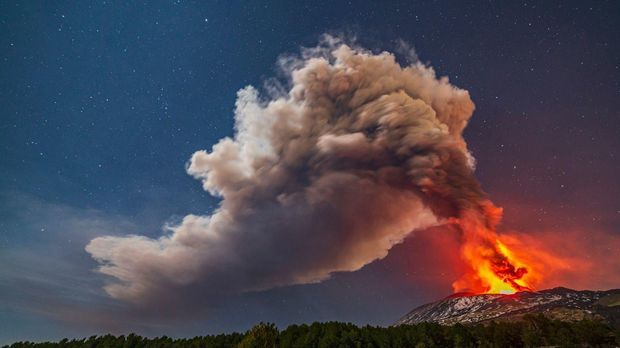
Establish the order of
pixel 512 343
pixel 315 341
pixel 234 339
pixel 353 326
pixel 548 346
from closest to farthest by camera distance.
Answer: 1. pixel 548 346
2. pixel 512 343
3. pixel 315 341
4. pixel 353 326
5. pixel 234 339

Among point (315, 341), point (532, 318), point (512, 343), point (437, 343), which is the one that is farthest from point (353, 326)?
point (532, 318)

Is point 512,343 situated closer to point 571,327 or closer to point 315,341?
point 571,327

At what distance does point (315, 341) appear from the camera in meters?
163

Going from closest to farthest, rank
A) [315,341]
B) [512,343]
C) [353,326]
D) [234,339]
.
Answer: [512,343] → [315,341] → [353,326] → [234,339]

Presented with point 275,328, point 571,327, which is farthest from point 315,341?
point 571,327

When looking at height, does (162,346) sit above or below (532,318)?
below

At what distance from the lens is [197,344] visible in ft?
604

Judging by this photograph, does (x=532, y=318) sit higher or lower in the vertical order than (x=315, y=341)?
higher

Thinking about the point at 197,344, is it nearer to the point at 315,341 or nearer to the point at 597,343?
the point at 315,341

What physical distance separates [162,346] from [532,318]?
175072 mm

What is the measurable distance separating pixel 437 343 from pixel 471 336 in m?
13.4

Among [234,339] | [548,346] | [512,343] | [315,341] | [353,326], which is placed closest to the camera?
[548,346]

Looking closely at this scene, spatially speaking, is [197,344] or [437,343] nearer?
[437,343]

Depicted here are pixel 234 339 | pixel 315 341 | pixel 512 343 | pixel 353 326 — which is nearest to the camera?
pixel 512 343
